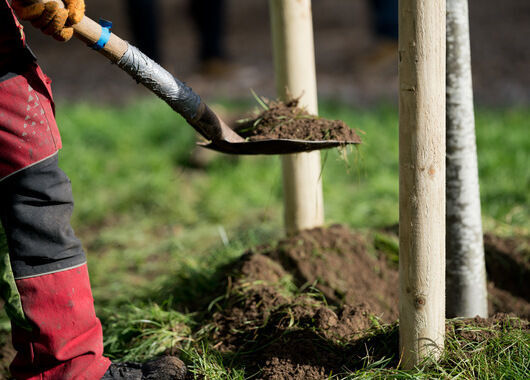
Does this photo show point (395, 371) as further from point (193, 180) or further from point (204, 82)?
point (204, 82)

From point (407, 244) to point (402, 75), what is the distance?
1.64ft

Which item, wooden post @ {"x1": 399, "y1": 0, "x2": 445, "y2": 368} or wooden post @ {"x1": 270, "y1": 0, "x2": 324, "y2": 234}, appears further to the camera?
wooden post @ {"x1": 270, "y1": 0, "x2": 324, "y2": 234}

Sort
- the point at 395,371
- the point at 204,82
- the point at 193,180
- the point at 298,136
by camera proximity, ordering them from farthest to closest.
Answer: the point at 204,82 < the point at 193,180 < the point at 298,136 < the point at 395,371

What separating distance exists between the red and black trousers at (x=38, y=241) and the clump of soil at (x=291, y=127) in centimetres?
72

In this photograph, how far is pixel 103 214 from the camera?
420 cm

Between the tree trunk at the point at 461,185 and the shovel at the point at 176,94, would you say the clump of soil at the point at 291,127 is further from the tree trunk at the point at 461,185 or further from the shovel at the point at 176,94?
the tree trunk at the point at 461,185

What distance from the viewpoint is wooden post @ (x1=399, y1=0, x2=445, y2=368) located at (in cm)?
161

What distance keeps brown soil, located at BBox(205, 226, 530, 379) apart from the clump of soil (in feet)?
2.10

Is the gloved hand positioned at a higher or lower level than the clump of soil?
higher

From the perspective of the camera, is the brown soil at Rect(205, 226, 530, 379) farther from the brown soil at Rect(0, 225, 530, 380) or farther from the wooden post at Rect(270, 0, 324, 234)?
the wooden post at Rect(270, 0, 324, 234)

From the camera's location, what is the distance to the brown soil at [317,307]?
1955 mm

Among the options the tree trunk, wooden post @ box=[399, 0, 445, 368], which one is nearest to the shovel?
wooden post @ box=[399, 0, 445, 368]

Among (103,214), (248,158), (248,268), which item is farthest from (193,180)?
(248,268)

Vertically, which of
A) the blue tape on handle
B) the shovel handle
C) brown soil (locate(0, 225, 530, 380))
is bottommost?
brown soil (locate(0, 225, 530, 380))
